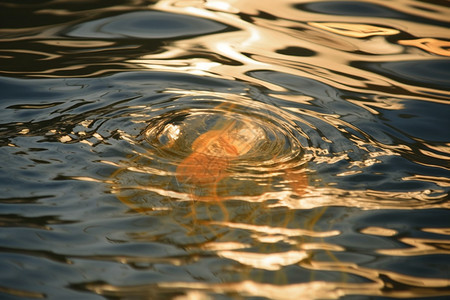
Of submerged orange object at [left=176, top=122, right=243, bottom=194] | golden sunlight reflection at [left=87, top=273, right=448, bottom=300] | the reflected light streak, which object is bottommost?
golden sunlight reflection at [left=87, top=273, right=448, bottom=300]

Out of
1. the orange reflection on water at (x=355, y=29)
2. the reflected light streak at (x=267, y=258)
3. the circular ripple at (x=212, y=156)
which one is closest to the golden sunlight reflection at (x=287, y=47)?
the orange reflection on water at (x=355, y=29)

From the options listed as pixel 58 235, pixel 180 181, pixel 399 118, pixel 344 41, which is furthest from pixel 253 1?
pixel 58 235

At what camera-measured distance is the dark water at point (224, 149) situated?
61.4 inches

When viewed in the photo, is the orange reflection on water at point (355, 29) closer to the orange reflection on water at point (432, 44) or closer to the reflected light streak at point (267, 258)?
the orange reflection on water at point (432, 44)

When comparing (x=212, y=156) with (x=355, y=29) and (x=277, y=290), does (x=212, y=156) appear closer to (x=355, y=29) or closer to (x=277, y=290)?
(x=277, y=290)

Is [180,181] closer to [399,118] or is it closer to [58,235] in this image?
[58,235]

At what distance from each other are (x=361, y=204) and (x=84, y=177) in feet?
3.39

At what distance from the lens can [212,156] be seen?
219cm

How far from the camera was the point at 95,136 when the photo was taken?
7.33ft

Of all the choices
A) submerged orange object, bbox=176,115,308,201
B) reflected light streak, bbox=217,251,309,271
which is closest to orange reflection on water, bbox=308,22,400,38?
submerged orange object, bbox=176,115,308,201

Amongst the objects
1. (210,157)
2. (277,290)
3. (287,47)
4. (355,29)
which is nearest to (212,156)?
(210,157)

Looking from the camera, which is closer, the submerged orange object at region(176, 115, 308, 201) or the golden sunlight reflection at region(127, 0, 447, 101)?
the submerged orange object at region(176, 115, 308, 201)

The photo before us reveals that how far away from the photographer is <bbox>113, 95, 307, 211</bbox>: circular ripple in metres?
1.92

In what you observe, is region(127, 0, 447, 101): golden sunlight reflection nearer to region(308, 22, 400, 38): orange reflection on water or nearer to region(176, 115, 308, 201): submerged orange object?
region(308, 22, 400, 38): orange reflection on water
